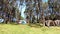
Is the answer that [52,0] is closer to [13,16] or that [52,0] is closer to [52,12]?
[52,12]

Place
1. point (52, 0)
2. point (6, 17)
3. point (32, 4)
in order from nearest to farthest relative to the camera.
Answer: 1. point (32, 4)
2. point (6, 17)
3. point (52, 0)

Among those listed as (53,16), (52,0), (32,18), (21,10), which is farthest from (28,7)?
(53,16)

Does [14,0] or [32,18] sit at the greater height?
[14,0]

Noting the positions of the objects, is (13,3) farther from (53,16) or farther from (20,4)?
(53,16)

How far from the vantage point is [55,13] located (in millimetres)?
46938

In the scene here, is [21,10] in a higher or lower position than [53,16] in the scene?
higher

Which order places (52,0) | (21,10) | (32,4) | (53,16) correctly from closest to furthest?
(32,4), (21,10), (52,0), (53,16)

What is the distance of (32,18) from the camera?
40.2 m

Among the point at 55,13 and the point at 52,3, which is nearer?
the point at 52,3

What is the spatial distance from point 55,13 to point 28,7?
1470 centimetres

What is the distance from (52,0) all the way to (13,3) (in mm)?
12144

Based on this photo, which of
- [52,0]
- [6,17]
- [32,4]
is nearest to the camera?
[32,4]

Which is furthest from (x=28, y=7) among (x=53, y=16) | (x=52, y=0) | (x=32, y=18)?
(x=53, y=16)

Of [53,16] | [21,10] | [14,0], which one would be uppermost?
[14,0]
